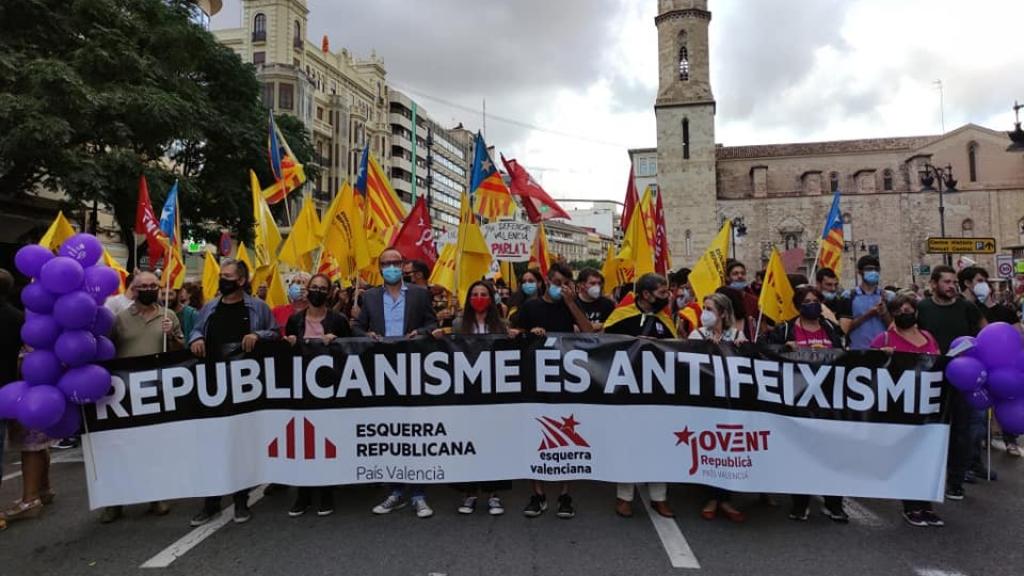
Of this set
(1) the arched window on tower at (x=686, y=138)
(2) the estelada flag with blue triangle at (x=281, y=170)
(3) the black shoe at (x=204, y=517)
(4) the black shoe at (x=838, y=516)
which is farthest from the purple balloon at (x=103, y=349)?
(1) the arched window on tower at (x=686, y=138)

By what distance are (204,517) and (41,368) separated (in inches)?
59.8

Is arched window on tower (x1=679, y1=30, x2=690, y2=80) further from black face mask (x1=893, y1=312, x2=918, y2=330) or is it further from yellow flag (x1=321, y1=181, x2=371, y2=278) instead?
black face mask (x1=893, y1=312, x2=918, y2=330)

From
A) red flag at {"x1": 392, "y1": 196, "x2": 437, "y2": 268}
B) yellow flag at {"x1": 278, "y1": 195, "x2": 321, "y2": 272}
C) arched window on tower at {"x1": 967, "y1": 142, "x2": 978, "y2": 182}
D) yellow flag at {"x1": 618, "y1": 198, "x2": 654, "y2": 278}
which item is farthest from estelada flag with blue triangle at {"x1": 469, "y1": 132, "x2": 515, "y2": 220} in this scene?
arched window on tower at {"x1": 967, "y1": 142, "x2": 978, "y2": 182}

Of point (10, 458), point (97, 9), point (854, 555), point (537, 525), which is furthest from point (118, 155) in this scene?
point (854, 555)

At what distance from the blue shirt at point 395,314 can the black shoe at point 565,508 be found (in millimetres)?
1868

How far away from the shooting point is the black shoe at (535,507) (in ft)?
14.8

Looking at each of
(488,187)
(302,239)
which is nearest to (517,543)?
(302,239)

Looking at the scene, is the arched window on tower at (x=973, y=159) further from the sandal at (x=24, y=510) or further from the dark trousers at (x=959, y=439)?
the sandal at (x=24, y=510)

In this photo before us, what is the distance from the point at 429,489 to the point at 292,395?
1423 mm

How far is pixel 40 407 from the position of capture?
13.5 ft

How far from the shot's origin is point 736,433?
443 cm

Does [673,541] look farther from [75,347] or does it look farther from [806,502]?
[75,347]

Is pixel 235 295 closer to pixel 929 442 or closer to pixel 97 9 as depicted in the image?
pixel 929 442

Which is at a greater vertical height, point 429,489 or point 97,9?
point 97,9
